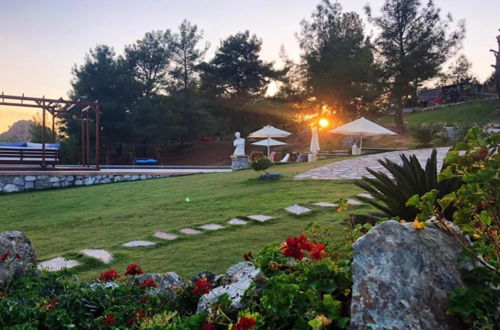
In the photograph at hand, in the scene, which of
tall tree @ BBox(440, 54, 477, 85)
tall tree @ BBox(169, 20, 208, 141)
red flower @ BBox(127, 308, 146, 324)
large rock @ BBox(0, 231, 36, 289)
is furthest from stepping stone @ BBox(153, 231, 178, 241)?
tall tree @ BBox(440, 54, 477, 85)

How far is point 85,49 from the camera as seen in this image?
2748cm

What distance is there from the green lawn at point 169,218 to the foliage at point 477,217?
8.44 ft

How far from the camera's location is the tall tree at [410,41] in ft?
75.4

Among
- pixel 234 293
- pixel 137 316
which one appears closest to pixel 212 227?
pixel 137 316

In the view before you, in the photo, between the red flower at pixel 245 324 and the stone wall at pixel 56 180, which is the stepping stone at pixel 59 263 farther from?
the stone wall at pixel 56 180

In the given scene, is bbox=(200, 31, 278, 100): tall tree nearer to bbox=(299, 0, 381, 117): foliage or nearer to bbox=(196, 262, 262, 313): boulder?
bbox=(299, 0, 381, 117): foliage

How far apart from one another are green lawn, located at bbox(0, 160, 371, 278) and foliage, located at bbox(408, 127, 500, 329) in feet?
8.44

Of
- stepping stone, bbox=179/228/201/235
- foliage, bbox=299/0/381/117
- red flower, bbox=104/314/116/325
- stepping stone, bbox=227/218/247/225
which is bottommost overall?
stepping stone, bbox=179/228/201/235

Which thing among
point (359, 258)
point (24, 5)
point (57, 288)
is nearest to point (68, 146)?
point (24, 5)

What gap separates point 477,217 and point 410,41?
24635 mm

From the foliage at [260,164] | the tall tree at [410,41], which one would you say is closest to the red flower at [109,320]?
the foliage at [260,164]

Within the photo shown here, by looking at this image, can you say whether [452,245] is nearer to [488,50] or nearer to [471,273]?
[471,273]

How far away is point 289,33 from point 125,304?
91.1ft

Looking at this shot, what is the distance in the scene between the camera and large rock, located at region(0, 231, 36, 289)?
2.99 metres
